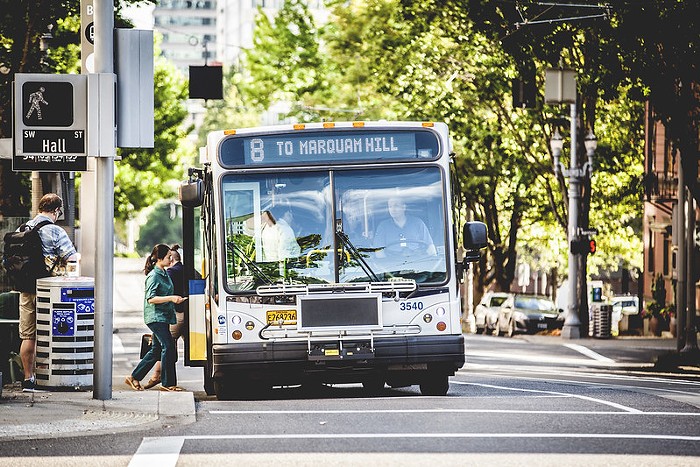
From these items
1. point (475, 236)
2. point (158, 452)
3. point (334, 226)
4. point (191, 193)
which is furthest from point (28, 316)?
point (158, 452)

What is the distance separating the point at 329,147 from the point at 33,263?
3.13 m

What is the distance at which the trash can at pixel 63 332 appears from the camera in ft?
45.6

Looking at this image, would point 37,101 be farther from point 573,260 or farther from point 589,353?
point 573,260

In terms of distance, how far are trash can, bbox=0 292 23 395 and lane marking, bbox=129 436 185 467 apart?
5.60 m

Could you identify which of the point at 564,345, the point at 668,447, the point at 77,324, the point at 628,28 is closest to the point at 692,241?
the point at 628,28

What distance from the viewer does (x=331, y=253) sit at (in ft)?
47.3

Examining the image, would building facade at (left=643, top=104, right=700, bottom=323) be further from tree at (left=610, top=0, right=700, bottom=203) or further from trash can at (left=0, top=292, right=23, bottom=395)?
trash can at (left=0, top=292, right=23, bottom=395)

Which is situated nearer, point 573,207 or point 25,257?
point 25,257

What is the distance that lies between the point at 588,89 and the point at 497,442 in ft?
54.2

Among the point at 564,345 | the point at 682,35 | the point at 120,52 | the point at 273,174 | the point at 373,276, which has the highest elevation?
the point at 682,35

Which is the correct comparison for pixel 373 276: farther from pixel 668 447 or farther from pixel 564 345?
pixel 564 345

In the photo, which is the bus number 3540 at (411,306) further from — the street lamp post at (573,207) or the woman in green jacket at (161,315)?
the street lamp post at (573,207)

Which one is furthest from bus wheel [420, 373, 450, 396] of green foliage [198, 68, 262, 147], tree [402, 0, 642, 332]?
green foliage [198, 68, 262, 147]

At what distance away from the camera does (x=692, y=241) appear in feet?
87.0
